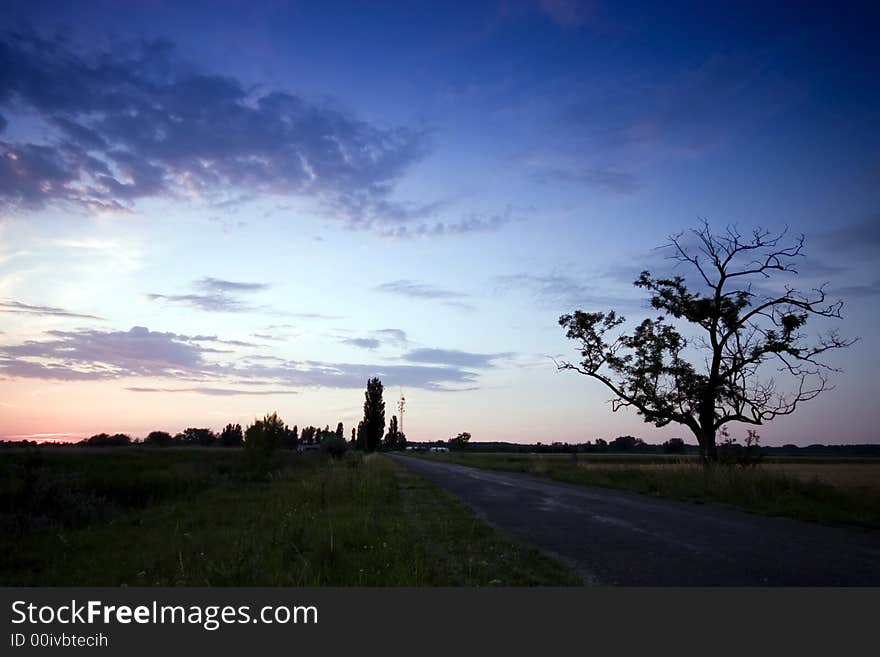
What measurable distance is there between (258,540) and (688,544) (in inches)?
298

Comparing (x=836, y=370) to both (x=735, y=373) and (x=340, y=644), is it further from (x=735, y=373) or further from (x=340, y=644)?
(x=340, y=644)

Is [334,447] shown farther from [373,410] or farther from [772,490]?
[772,490]

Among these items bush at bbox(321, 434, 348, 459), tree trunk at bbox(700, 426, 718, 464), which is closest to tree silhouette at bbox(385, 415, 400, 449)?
bush at bbox(321, 434, 348, 459)

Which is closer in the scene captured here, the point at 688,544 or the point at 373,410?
the point at 688,544

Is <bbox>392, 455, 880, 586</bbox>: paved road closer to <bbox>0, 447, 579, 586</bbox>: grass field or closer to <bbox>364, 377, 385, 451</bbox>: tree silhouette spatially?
<bbox>0, 447, 579, 586</bbox>: grass field

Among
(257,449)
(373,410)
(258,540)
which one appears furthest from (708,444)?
(373,410)

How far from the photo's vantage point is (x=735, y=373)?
2345cm

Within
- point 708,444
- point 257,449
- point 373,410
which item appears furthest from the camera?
point 373,410

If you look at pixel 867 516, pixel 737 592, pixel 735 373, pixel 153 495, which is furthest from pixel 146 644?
pixel 735 373

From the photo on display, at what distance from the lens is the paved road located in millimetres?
6680

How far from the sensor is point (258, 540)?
970 cm

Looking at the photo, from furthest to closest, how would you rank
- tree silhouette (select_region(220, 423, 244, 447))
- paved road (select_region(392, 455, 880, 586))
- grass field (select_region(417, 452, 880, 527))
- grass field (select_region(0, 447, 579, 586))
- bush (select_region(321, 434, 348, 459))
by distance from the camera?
tree silhouette (select_region(220, 423, 244, 447)) < bush (select_region(321, 434, 348, 459)) < grass field (select_region(417, 452, 880, 527)) < grass field (select_region(0, 447, 579, 586)) < paved road (select_region(392, 455, 880, 586))

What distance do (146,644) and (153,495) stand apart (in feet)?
67.9

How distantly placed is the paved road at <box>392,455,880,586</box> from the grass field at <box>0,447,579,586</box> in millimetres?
862
